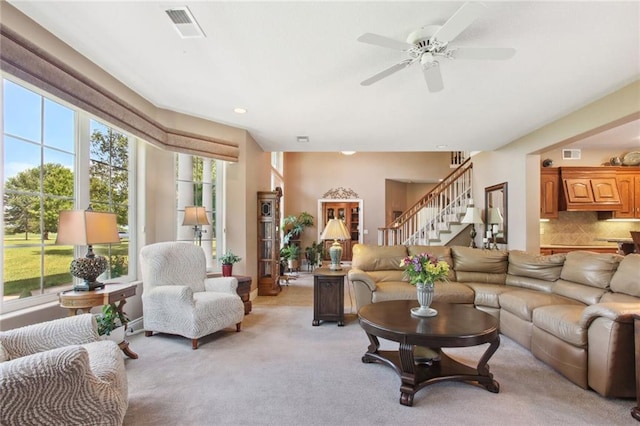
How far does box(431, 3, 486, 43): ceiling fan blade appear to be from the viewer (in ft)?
5.64

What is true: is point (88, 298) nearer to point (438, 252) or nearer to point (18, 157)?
point (18, 157)

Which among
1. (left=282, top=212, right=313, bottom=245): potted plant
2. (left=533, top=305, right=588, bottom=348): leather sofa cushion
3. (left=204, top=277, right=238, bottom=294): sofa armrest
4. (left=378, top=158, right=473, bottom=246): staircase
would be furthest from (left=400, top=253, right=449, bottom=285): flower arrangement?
(left=282, top=212, right=313, bottom=245): potted plant

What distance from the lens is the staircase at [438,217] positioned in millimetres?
7082

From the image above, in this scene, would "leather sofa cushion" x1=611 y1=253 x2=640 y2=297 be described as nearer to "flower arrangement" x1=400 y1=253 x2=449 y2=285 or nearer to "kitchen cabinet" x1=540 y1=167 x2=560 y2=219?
"flower arrangement" x1=400 y1=253 x2=449 y2=285

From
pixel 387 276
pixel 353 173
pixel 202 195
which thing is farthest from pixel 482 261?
pixel 353 173

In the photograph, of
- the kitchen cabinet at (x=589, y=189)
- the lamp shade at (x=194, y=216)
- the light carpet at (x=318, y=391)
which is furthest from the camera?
the kitchen cabinet at (x=589, y=189)

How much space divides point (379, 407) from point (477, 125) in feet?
13.1

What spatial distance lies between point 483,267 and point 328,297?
2214 millimetres

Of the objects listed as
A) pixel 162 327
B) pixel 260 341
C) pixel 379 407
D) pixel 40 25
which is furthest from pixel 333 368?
pixel 40 25

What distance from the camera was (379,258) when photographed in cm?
459

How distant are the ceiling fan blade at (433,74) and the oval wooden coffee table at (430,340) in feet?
6.29

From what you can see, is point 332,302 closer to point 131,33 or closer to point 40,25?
point 131,33

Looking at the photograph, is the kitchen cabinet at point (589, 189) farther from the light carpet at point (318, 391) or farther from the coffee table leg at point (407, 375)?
the coffee table leg at point (407, 375)

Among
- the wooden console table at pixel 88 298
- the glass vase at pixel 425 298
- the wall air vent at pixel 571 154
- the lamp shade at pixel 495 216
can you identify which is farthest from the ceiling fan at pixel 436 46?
the wall air vent at pixel 571 154
